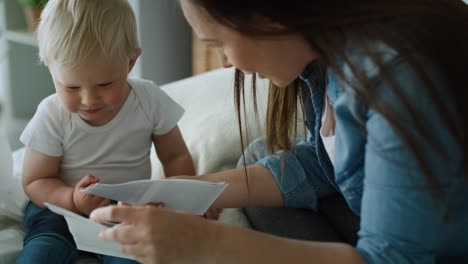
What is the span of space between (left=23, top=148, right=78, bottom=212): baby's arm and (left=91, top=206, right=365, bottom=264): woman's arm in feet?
1.41

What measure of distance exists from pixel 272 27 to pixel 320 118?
32 centimetres

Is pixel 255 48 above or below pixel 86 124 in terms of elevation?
above

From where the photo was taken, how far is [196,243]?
0.72 m

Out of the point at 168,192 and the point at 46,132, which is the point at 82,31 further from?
the point at 168,192

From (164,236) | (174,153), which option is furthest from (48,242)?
(164,236)

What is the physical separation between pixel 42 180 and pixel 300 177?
0.49m

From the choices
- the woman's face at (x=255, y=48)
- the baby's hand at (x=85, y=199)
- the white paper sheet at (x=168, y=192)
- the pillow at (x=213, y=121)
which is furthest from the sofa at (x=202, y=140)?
the woman's face at (x=255, y=48)

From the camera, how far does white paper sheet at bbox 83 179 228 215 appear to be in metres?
0.90

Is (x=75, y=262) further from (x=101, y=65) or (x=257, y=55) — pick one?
(x=257, y=55)

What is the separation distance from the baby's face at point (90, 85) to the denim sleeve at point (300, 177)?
309 millimetres

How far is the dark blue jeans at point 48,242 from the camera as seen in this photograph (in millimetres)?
1037

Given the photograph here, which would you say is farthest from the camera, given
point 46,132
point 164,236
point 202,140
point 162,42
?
point 162,42

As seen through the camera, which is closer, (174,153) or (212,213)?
(212,213)

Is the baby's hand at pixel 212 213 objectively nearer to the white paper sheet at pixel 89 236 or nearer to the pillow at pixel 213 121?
the pillow at pixel 213 121
